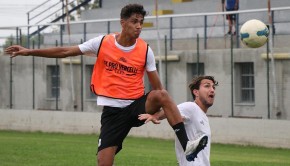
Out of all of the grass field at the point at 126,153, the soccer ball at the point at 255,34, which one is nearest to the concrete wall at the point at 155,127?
the grass field at the point at 126,153

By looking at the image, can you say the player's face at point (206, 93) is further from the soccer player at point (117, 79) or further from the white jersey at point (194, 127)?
the soccer player at point (117, 79)

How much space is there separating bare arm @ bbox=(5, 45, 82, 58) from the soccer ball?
26.4ft

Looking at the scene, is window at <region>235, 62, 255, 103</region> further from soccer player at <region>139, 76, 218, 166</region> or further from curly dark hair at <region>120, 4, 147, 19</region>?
soccer player at <region>139, 76, 218, 166</region>

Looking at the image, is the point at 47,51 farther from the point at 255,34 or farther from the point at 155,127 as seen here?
the point at 155,127

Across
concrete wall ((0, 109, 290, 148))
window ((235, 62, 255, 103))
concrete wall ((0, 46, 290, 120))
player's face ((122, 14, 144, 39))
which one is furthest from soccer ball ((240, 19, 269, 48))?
player's face ((122, 14, 144, 39))

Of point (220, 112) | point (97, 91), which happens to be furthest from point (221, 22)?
point (97, 91)

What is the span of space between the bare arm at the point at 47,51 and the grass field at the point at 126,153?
6.95 meters

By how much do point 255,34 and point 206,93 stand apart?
8368 millimetres

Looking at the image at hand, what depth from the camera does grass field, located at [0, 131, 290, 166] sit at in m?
19.0

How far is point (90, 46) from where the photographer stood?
11688 mm

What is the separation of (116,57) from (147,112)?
2.77 ft

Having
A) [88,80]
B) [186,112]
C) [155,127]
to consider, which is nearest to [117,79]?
[186,112]

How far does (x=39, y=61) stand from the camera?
1323 inches

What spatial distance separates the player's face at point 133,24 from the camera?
1141cm
